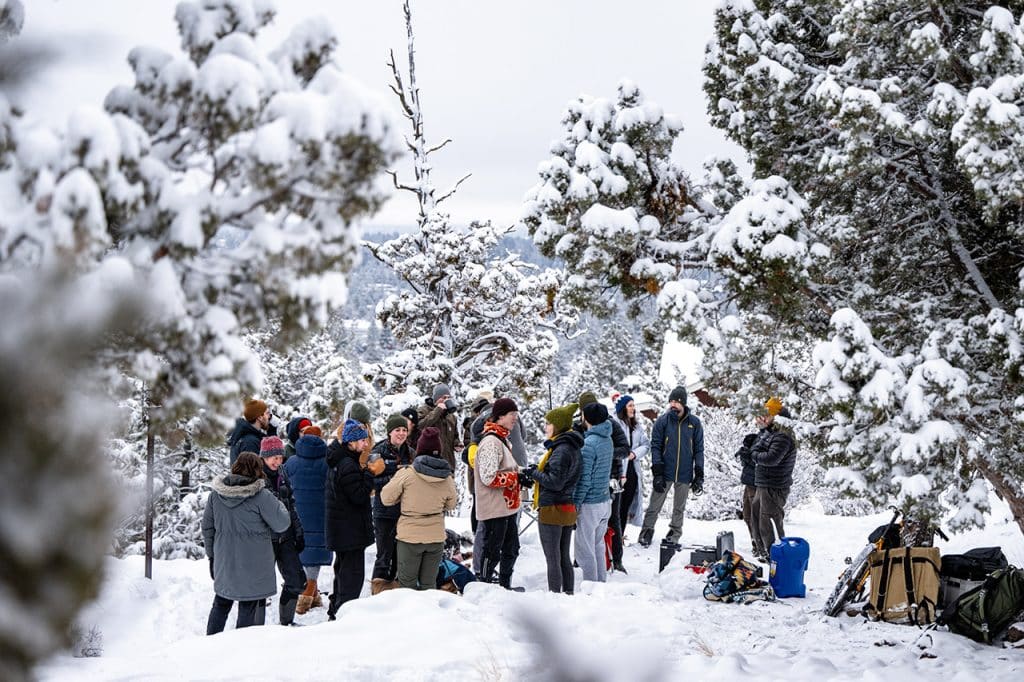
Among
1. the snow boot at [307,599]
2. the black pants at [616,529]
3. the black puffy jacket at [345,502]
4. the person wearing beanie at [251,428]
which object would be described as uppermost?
the person wearing beanie at [251,428]

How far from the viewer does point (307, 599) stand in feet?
26.8

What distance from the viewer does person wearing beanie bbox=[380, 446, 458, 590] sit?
23.1 ft

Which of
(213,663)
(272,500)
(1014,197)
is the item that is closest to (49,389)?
(213,663)

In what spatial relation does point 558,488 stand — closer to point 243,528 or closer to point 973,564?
point 243,528

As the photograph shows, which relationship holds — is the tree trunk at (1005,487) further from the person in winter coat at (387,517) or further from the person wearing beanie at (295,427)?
the person wearing beanie at (295,427)

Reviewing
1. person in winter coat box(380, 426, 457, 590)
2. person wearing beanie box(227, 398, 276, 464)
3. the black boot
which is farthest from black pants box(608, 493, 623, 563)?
person wearing beanie box(227, 398, 276, 464)

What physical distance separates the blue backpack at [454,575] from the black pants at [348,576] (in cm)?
91

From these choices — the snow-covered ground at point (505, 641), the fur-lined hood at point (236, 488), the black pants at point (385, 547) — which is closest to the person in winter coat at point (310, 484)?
the black pants at point (385, 547)

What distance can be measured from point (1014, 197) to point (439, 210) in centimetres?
1382

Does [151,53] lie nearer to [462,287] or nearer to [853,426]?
[853,426]

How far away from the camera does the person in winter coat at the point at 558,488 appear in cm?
761

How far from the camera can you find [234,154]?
2.25m

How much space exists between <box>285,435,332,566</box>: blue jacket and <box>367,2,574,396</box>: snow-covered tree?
375 inches

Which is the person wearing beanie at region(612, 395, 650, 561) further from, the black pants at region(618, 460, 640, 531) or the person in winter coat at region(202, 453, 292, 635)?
the person in winter coat at region(202, 453, 292, 635)
